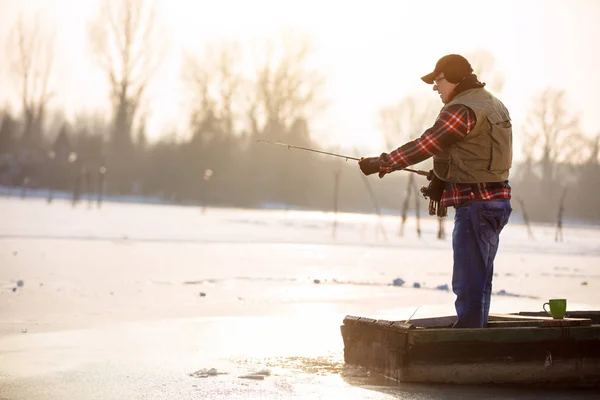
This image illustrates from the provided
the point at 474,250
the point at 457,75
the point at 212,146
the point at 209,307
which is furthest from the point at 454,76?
the point at 212,146

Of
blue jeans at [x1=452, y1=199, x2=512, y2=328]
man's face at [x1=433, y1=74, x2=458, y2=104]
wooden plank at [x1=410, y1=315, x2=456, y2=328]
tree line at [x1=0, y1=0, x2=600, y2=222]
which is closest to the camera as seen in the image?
blue jeans at [x1=452, y1=199, x2=512, y2=328]

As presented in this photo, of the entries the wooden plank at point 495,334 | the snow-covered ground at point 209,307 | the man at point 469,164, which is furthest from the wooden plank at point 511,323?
the snow-covered ground at point 209,307

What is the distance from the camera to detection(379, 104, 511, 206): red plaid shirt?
4.60 metres

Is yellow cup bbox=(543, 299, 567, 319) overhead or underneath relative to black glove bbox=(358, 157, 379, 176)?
underneath

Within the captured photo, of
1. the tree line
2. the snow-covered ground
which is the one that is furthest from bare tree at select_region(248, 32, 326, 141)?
the snow-covered ground

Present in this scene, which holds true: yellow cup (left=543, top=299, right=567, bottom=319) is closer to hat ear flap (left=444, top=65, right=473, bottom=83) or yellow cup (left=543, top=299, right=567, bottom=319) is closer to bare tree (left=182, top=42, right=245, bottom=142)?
hat ear flap (left=444, top=65, right=473, bottom=83)

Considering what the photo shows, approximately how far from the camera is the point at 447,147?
4.69 meters

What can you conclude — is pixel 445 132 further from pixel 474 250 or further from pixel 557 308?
pixel 557 308

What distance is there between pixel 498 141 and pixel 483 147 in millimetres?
88

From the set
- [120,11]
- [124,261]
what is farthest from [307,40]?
[124,261]

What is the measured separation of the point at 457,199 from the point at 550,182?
58.9 metres

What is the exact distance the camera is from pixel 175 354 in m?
5.35

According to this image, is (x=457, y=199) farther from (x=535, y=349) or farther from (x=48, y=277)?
(x=48, y=277)

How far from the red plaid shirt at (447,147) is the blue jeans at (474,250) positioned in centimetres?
6
